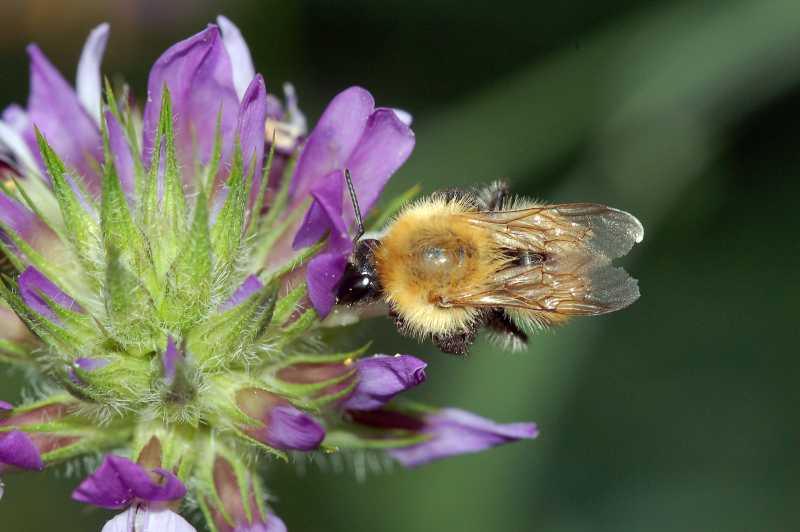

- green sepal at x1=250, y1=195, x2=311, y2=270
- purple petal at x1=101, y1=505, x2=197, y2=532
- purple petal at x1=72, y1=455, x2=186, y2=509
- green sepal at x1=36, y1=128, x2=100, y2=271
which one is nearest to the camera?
purple petal at x1=72, y1=455, x2=186, y2=509

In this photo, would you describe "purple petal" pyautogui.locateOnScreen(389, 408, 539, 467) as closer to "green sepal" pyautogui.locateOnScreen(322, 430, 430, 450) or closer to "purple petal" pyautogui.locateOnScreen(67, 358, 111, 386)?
"green sepal" pyautogui.locateOnScreen(322, 430, 430, 450)

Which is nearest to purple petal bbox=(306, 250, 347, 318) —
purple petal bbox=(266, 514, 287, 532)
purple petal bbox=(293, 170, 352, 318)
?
purple petal bbox=(293, 170, 352, 318)

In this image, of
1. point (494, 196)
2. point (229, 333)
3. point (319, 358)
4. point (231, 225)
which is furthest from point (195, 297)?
point (494, 196)

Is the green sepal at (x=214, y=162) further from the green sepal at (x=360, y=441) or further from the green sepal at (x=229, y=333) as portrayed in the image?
the green sepal at (x=360, y=441)

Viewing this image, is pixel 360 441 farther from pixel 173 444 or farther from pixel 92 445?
pixel 92 445

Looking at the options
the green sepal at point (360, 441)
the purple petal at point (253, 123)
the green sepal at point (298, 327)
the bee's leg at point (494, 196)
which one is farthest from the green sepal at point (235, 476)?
the bee's leg at point (494, 196)

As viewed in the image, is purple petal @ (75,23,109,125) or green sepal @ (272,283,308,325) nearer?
green sepal @ (272,283,308,325)
